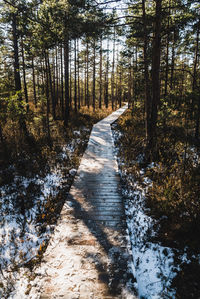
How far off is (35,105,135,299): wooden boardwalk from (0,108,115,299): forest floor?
51cm

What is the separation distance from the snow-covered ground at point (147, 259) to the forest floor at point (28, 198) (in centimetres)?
193

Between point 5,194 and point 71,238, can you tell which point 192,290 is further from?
point 5,194

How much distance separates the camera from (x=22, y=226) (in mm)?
4344

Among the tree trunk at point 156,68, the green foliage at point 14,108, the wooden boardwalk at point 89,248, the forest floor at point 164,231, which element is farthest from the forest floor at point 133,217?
the green foliage at point 14,108

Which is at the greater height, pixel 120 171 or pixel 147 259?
pixel 120 171

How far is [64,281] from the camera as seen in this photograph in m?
2.57

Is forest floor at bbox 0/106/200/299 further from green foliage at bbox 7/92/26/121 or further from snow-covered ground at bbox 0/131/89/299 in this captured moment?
green foliage at bbox 7/92/26/121

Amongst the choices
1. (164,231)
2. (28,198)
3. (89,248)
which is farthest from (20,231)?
(164,231)

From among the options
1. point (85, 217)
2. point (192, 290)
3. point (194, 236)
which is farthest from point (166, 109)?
point (192, 290)

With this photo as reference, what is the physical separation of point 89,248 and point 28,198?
10.1ft

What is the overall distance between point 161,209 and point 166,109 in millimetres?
4240

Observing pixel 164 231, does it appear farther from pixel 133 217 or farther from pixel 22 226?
pixel 22 226

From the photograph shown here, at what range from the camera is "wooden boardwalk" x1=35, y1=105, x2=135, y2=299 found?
2461mm

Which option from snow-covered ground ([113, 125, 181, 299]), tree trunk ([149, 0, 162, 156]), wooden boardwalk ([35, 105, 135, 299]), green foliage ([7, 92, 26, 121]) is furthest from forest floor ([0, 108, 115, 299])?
tree trunk ([149, 0, 162, 156])
